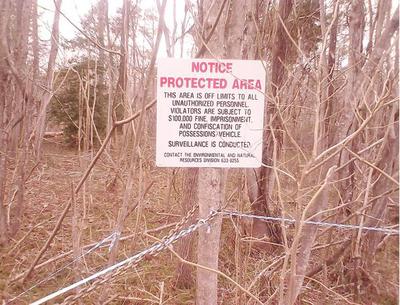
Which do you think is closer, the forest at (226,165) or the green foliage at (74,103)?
the forest at (226,165)

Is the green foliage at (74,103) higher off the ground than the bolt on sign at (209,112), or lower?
higher

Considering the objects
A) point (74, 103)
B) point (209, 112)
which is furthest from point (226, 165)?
point (74, 103)

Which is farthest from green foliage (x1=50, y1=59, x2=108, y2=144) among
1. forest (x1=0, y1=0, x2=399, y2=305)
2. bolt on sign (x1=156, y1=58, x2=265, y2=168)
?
bolt on sign (x1=156, y1=58, x2=265, y2=168)

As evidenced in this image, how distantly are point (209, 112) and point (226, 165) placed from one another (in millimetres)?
251

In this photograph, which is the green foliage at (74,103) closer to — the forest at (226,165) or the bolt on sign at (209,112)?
the forest at (226,165)

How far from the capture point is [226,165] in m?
1.66

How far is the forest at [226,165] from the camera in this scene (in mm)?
1572

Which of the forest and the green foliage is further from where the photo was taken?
the green foliage

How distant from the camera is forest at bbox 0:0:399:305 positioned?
1572 mm

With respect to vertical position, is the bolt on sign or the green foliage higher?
the green foliage

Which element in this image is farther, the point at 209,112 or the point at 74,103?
the point at 74,103

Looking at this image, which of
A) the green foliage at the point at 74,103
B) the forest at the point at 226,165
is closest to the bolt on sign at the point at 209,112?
the forest at the point at 226,165

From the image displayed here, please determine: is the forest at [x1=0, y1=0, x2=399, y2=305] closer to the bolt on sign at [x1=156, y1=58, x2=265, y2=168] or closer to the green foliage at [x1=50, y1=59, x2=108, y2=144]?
the bolt on sign at [x1=156, y1=58, x2=265, y2=168]

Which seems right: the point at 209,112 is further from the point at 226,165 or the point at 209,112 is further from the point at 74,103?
the point at 74,103
